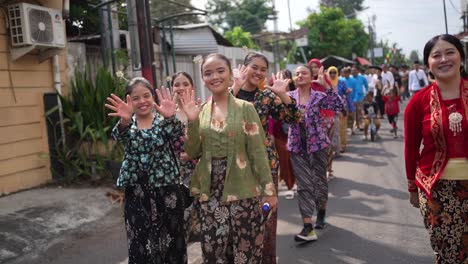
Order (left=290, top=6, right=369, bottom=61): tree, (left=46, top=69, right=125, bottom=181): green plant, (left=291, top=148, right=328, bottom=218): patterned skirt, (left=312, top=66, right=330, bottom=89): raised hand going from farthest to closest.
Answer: (left=290, top=6, right=369, bottom=61): tree < (left=46, top=69, right=125, bottom=181): green plant < (left=312, top=66, right=330, bottom=89): raised hand < (left=291, top=148, right=328, bottom=218): patterned skirt

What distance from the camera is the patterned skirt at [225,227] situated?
3.03 meters

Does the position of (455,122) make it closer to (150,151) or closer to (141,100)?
(150,151)

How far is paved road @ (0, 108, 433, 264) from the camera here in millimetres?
4426

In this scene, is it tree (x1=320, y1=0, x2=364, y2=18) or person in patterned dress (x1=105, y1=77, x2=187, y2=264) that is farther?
tree (x1=320, y1=0, x2=364, y2=18)

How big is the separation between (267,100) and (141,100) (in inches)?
40.4

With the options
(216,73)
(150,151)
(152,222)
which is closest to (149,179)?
(150,151)

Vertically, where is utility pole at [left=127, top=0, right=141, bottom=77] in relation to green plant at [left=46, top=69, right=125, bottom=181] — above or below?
above

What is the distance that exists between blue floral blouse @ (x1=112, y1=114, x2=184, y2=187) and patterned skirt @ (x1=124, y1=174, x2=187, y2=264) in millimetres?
57

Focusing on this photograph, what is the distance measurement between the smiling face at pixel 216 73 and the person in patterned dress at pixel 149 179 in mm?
358

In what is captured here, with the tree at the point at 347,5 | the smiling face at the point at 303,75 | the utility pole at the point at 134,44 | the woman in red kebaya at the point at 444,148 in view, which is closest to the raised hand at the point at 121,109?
the woman in red kebaya at the point at 444,148

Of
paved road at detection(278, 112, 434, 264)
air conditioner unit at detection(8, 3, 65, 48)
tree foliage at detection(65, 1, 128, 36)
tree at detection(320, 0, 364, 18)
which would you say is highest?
tree at detection(320, 0, 364, 18)

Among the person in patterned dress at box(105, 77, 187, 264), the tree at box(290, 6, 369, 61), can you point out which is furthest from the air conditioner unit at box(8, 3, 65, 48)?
the tree at box(290, 6, 369, 61)

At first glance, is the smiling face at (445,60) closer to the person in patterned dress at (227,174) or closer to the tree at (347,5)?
the person in patterned dress at (227,174)

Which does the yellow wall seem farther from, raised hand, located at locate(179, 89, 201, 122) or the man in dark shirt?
the man in dark shirt
